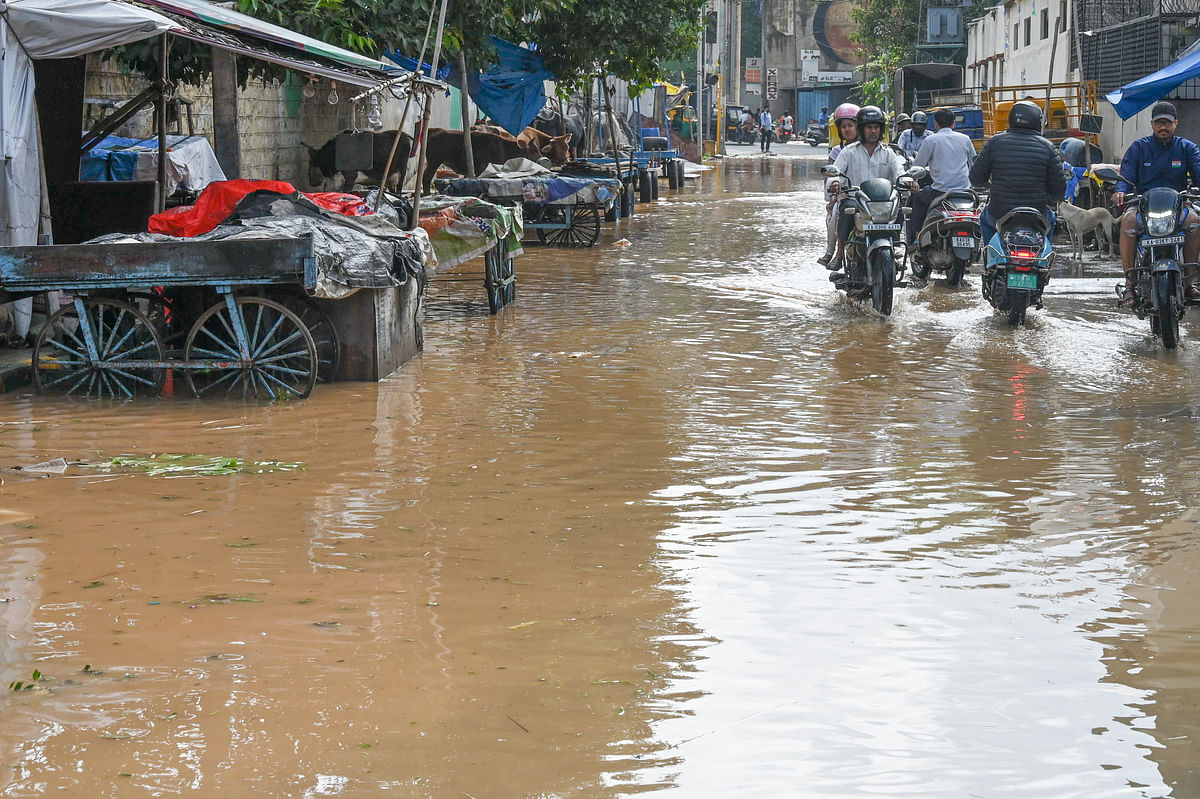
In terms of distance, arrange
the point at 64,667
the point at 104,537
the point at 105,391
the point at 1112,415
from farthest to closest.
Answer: the point at 105,391, the point at 1112,415, the point at 104,537, the point at 64,667

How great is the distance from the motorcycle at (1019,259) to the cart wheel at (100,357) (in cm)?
652

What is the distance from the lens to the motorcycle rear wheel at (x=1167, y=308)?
9.92 m

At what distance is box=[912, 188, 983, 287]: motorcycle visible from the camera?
1344cm

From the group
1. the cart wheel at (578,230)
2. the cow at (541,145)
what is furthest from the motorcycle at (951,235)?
the cow at (541,145)

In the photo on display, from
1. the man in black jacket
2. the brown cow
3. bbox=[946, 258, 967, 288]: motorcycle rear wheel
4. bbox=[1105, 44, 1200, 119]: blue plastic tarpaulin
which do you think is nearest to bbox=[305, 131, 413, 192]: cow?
the brown cow

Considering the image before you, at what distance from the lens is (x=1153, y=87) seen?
1455cm

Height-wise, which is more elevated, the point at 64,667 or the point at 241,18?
the point at 241,18

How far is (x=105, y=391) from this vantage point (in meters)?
8.59

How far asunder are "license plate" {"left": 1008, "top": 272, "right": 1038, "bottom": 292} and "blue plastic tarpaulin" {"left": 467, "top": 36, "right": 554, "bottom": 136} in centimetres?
1207

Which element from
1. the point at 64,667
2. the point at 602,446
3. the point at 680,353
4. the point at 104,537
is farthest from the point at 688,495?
the point at 680,353

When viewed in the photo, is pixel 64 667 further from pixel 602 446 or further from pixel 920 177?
pixel 920 177

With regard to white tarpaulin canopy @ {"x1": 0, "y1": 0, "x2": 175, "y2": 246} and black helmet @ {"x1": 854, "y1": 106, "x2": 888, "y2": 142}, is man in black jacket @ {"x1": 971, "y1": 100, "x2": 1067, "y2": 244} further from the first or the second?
white tarpaulin canopy @ {"x1": 0, "y1": 0, "x2": 175, "y2": 246}

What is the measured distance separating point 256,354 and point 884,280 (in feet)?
18.4

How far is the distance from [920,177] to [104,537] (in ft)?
34.2
